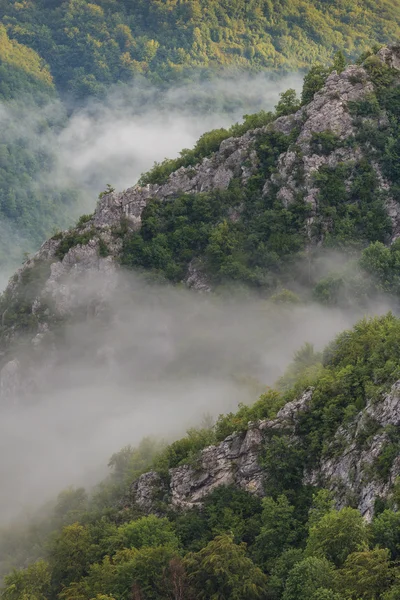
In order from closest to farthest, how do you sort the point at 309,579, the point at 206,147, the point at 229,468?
the point at 309,579, the point at 229,468, the point at 206,147

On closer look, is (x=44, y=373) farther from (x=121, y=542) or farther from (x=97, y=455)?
(x=121, y=542)

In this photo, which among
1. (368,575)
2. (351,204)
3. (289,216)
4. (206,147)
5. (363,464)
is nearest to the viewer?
(368,575)

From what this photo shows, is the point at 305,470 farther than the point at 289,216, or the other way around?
the point at 289,216

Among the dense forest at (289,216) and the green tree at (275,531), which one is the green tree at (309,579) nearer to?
the green tree at (275,531)

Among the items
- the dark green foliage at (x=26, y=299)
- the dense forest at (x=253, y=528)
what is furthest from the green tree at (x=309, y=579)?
the dark green foliage at (x=26, y=299)

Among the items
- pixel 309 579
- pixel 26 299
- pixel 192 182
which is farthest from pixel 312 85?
pixel 309 579

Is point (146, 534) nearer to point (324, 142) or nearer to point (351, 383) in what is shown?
point (351, 383)

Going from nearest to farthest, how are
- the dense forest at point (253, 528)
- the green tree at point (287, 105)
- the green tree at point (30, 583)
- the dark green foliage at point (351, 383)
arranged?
the dense forest at point (253, 528) → the green tree at point (30, 583) → the dark green foliage at point (351, 383) → the green tree at point (287, 105)

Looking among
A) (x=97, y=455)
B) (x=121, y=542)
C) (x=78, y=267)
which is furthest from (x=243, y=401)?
(x=78, y=267)
